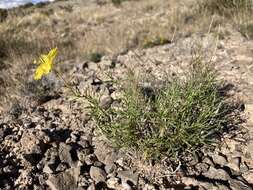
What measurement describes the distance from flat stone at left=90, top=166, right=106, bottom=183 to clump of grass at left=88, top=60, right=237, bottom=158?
9.2 inches

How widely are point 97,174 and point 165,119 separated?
65 centimetres

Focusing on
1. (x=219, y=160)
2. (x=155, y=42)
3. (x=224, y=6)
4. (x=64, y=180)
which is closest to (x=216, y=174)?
(x=219, y=160)

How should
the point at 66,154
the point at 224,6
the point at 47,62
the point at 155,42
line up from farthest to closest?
the point at 224,6, the point at 155,42, the point at 66,154, the point at 47,62

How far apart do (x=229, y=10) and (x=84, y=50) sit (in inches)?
111

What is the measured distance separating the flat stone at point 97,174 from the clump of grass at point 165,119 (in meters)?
0.23

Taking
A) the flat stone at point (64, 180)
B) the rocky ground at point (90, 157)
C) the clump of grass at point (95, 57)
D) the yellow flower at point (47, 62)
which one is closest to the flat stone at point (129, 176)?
the rocky ground at point (90, 157)

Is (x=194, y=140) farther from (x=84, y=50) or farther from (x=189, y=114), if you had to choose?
(x=84, y=50)

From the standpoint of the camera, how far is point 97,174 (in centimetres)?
297

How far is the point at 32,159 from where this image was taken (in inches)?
123

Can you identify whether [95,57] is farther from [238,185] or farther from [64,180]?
[238,185]

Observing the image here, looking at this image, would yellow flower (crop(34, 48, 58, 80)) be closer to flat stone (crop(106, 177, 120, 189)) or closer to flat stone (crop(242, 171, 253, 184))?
flat stone (crop(106, 177, 120, 189))

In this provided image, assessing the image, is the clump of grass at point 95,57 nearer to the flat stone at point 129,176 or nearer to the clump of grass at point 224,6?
the clump of grass at point 224,6

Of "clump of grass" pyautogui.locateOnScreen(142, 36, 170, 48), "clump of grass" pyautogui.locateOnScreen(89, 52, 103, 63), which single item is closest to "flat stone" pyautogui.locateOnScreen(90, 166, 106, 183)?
"clump of grass" pyautogui.locateOnScreen(89, 52, 103, 63)

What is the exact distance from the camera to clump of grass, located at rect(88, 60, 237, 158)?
286cm
